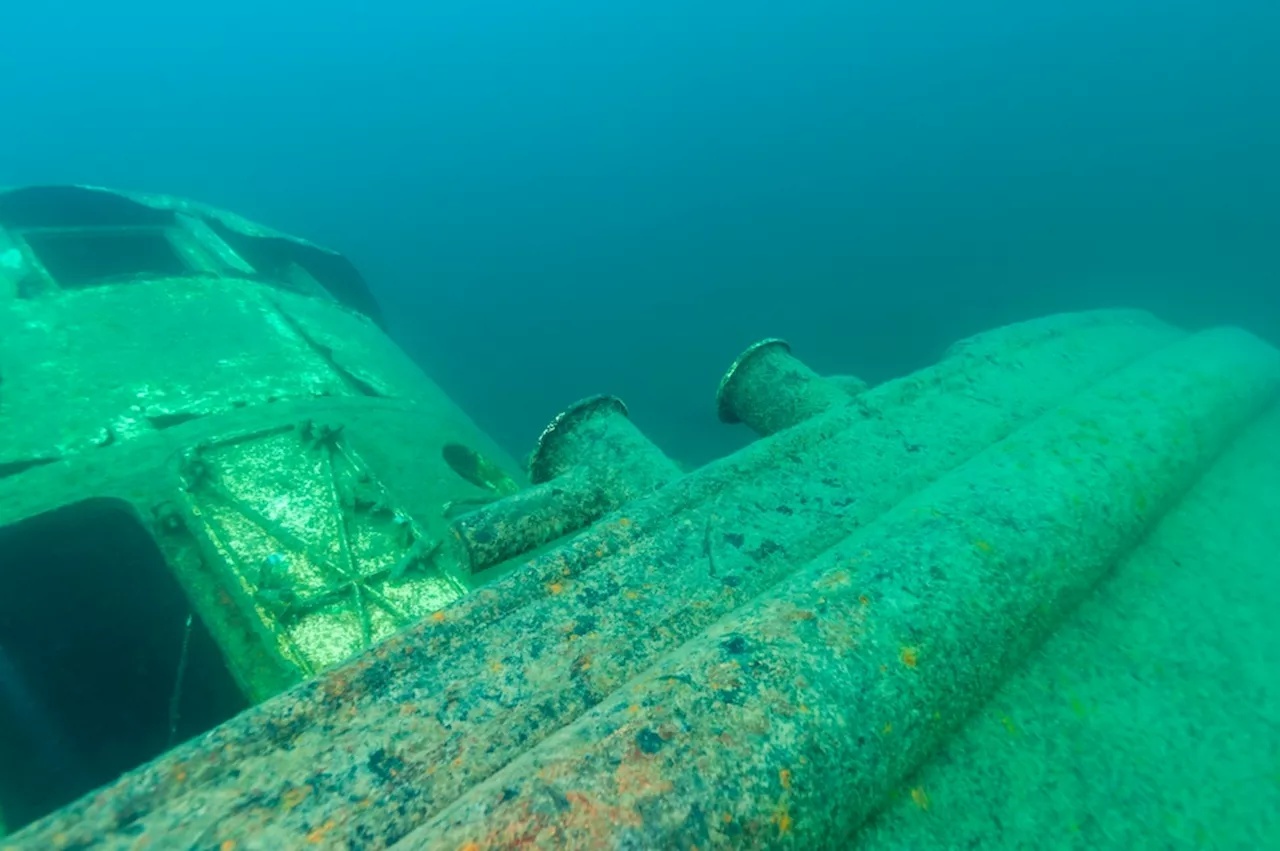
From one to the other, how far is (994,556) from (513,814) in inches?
61.1

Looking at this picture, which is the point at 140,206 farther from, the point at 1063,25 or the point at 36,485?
the point at 1063,25

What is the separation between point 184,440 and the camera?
463 cm

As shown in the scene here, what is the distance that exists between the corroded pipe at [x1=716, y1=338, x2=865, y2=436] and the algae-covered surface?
172 cm

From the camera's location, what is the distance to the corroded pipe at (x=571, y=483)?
8.95 feet

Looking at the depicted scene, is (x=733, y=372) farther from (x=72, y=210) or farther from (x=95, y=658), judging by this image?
(x=72, y=210)

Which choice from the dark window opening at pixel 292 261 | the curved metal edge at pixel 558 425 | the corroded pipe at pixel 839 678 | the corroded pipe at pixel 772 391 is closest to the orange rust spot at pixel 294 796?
the corroded pipe at pixel 839 678

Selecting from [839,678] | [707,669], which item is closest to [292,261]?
[707,669]

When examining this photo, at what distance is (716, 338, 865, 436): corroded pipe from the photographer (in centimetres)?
378

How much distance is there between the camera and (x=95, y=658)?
17.7ft

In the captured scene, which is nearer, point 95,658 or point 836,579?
A: point 836,579

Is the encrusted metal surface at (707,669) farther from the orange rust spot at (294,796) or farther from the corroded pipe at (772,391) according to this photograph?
the corroded pipe at (772,391)

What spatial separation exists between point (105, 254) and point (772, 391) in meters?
11.5

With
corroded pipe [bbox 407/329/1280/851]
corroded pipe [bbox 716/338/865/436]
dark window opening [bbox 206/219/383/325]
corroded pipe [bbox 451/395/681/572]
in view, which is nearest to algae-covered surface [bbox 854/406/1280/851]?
corroded pipe [bbox 407/329/1280/851]

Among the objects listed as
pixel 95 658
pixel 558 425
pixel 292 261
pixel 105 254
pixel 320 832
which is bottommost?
pixel 95 658
